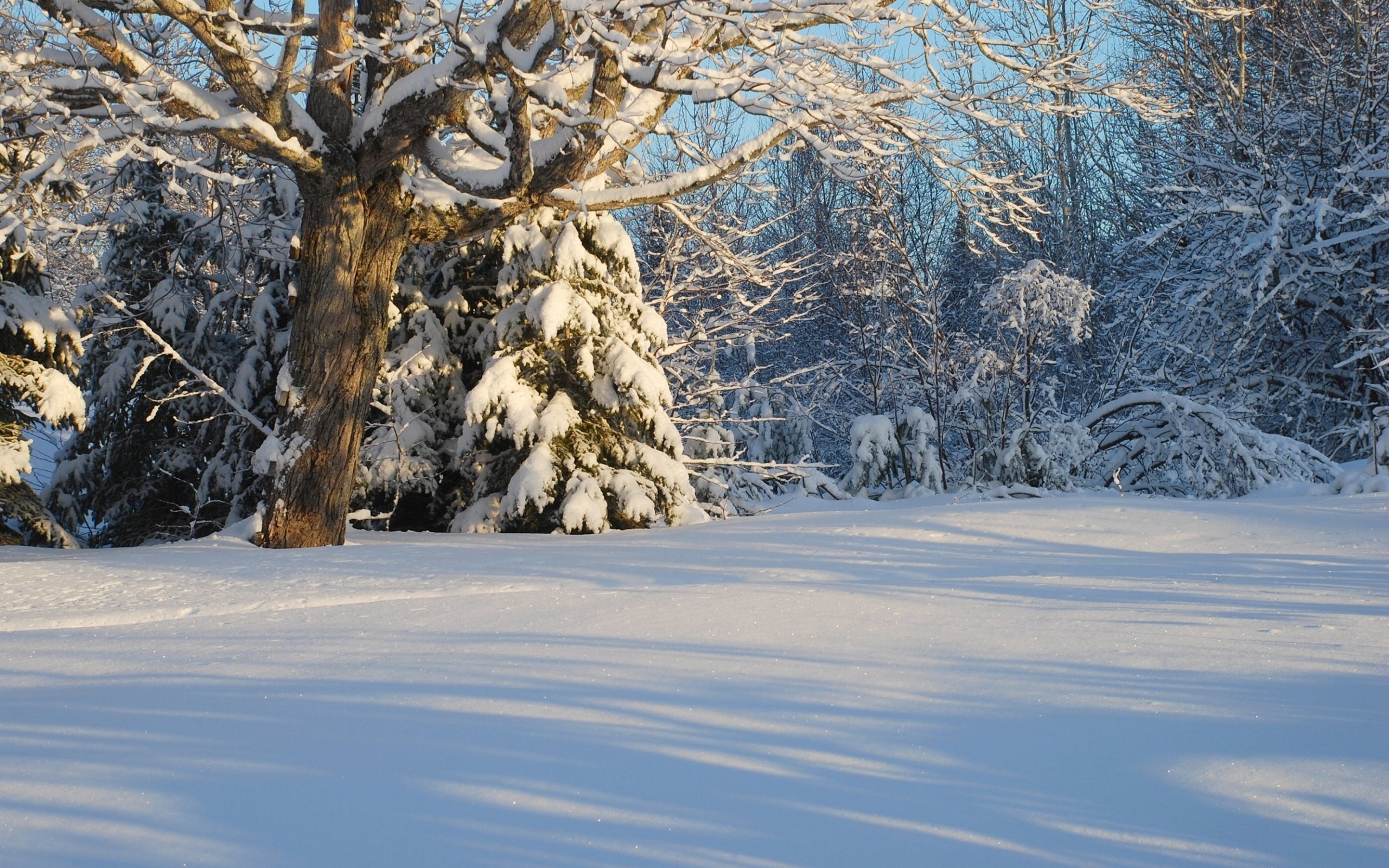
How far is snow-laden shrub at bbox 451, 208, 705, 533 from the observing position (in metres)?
8.30

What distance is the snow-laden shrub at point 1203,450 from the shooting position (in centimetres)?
959

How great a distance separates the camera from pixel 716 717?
2.79 m

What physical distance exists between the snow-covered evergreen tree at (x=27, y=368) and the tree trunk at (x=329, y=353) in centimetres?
257

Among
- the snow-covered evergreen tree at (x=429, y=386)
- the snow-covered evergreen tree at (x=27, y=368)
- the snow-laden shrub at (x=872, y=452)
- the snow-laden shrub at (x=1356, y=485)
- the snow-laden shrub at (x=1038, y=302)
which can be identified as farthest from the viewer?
the snow-laden shrub at (x=872, y=452)

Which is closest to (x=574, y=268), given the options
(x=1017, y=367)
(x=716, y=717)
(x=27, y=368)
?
(x=27, y=368)

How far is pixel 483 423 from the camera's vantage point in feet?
28.0

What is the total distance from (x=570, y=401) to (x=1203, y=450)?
5.88 meters

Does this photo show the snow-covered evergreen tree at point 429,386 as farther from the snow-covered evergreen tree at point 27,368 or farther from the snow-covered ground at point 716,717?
the snow-covered ground at point 716,717

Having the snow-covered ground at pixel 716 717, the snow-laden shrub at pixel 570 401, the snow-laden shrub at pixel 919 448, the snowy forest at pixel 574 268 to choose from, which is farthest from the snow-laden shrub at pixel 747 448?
the snow-covered ground at pixel 716 717

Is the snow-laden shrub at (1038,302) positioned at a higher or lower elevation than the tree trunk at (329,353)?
higher

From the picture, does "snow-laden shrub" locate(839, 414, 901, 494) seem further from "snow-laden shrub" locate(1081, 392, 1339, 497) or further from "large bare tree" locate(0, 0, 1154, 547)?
"large bare tree" locate(0, 0, 1154, 547)

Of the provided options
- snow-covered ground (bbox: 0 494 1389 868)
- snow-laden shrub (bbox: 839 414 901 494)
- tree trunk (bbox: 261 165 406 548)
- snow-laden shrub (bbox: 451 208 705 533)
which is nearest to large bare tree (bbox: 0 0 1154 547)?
tree trunk (bbox: 261 165 406 548)

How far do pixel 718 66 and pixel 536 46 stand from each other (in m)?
2.79

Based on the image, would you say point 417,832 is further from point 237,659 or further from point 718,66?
point 718,66
